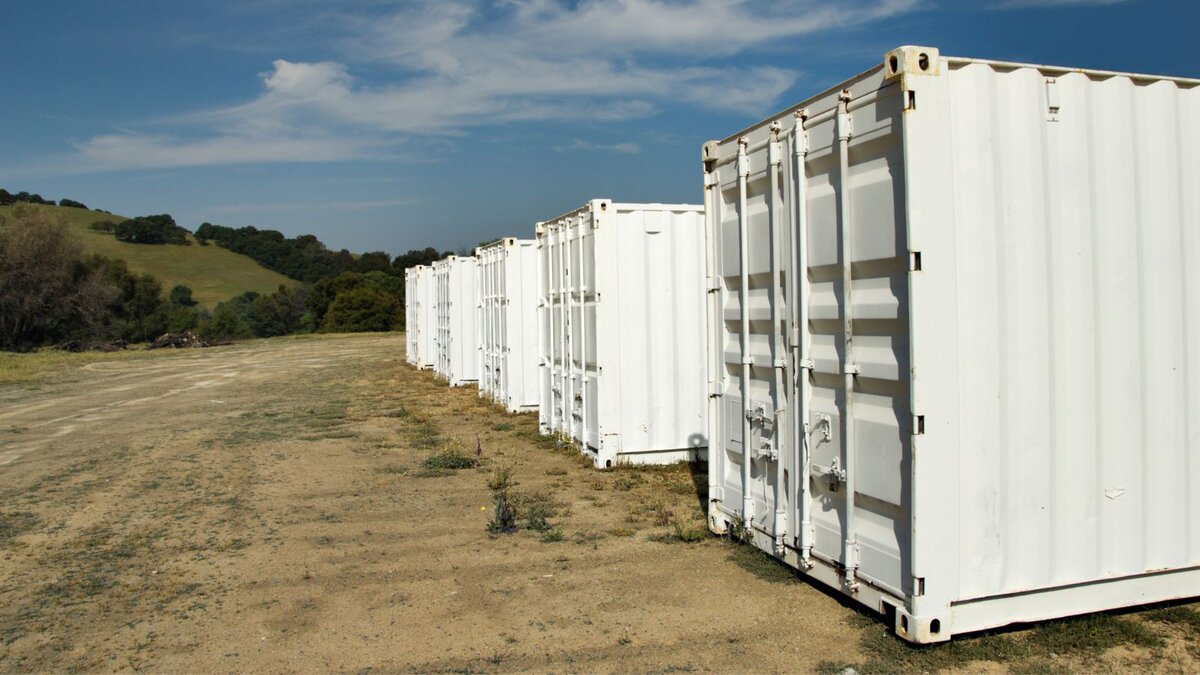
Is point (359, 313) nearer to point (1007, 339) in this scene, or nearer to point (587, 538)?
point (587, 538)

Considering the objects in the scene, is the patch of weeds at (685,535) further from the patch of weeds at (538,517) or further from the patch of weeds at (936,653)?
the patch of weeds at (936,653)

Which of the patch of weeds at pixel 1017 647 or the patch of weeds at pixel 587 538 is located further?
the patch of weeds at pixel 587 538

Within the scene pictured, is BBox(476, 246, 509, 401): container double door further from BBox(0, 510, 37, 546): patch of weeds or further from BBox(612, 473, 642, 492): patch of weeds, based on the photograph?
BBox(0, 510, 37, 546): patch of weeds

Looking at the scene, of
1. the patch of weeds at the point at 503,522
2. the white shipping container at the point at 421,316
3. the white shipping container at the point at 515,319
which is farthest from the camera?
the white shipping container at the point at 421,316

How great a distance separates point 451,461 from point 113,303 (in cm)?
4829

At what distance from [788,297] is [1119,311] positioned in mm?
1938

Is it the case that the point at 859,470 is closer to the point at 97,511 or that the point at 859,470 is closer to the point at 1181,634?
the point at 1181,634

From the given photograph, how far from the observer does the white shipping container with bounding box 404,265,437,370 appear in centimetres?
2664

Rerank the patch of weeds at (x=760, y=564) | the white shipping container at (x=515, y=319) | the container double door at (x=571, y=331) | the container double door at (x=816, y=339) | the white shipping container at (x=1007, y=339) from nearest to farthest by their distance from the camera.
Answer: the white shipping container at (x=1007, y=339)
the container double door at (x=816, y=339)
the patch of weeds at (x=760, y=564)
the container double door at (x=571, y=331)
the white shipping container at (x=515, y=319)

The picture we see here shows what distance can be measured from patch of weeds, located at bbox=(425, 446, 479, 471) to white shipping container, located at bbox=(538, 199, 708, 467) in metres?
1.60

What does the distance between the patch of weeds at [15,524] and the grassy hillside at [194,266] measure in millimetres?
77978

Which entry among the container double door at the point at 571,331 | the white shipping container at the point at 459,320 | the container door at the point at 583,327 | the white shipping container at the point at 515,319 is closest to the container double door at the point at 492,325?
the white shipping container at the point at 515,319

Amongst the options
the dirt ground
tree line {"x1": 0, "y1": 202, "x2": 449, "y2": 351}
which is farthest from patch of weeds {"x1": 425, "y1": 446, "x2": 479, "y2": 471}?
tree line {"x1": 0, "y1": 202, "x2": 449, "y2": 351}

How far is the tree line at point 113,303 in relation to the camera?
45.2 meters
